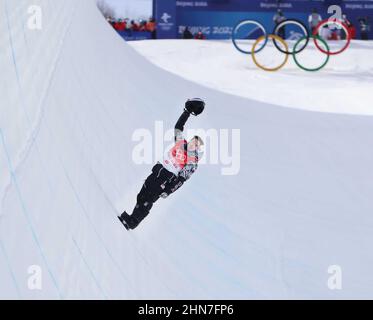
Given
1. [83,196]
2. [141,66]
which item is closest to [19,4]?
[83,196]

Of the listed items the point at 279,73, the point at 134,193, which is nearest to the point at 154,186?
the point at 134,193

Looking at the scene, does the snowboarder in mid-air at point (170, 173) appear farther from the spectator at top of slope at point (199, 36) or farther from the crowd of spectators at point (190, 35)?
the spectator at top of slope at point (199, 36)

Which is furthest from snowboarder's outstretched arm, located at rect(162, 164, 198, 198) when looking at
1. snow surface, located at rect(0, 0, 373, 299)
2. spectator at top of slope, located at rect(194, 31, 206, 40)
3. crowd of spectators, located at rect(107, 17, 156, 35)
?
spectator at top of slope, located at rect(194, 31, 206, 40)

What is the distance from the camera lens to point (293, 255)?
374cm

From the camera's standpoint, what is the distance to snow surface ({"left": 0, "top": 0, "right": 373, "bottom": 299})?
2139 mm

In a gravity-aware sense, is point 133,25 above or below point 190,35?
above

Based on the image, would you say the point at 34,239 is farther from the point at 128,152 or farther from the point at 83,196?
the point at 128,152

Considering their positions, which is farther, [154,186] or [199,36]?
[199,36]

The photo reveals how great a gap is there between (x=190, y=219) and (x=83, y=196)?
1.18 m

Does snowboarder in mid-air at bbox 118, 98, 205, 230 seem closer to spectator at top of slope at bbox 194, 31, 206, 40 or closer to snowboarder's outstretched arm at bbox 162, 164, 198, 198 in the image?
snowboarder's outstretched arm at bbox 162, 164, 198, 198

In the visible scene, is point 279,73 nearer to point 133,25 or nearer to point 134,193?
point 133,25

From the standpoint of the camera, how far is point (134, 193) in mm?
3170

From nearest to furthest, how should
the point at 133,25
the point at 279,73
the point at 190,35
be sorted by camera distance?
the point at 279,73 < the point at 133,25 < the point at 190,35

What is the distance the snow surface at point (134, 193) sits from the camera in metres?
2.14
